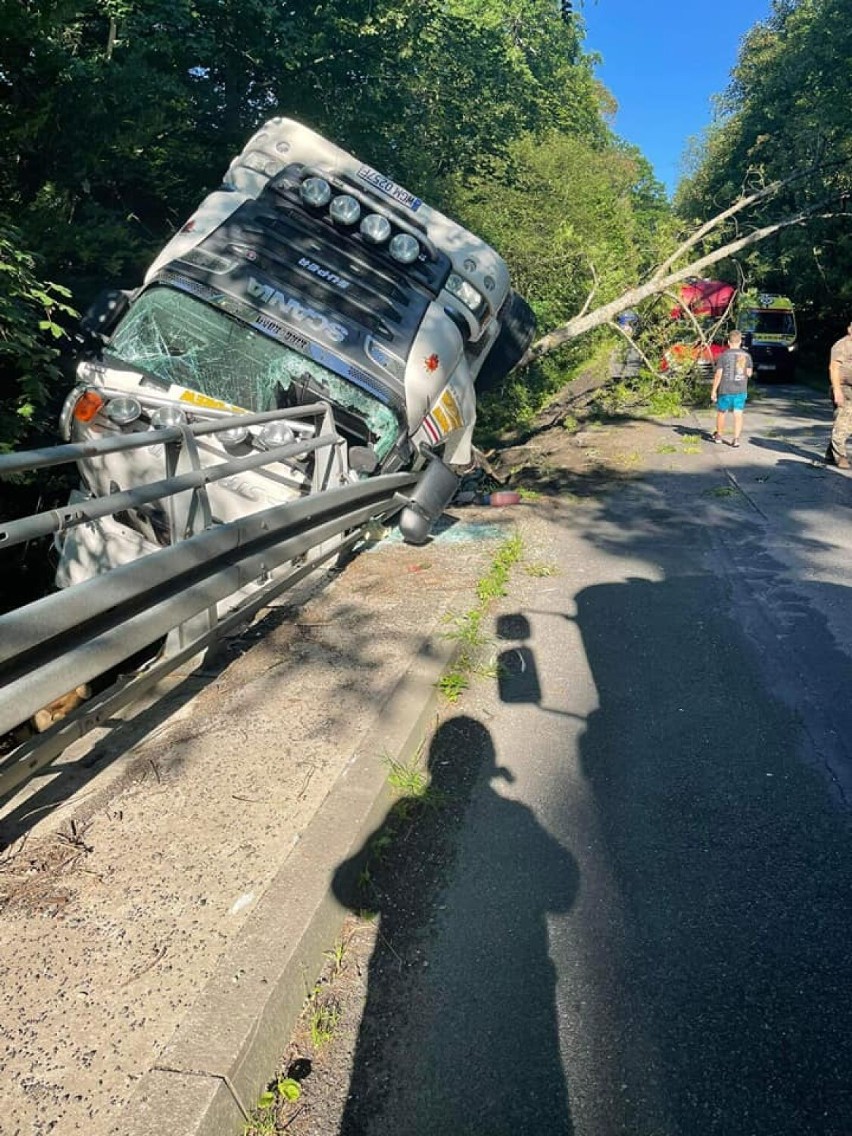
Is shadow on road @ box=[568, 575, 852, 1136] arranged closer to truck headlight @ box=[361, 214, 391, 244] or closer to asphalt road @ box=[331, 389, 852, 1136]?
asphalt road @ box=[331, 389, 852, 1136]

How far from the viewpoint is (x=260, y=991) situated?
2184mm

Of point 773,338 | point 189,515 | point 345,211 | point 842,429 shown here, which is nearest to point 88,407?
point 189,515

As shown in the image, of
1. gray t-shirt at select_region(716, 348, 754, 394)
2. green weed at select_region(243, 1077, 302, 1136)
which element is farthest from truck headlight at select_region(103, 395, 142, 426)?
gray t-shirt at select_region(716, 348, 754, 394)

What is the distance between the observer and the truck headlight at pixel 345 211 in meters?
7.34

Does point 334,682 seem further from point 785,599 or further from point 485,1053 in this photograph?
point 785,599

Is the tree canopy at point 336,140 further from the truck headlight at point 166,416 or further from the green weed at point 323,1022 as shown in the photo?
the green weed at point 323,1022

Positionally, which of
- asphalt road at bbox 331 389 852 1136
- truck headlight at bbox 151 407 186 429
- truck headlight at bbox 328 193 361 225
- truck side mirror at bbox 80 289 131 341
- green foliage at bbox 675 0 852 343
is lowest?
asphalt road at bbox 331 389 852 1136

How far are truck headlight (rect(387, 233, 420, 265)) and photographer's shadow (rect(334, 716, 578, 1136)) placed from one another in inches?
216

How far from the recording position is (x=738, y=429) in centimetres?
1248

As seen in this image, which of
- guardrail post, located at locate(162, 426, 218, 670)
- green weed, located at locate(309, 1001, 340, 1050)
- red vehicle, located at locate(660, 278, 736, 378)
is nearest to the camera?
green weed, located at locate(309, 1001, 340, 1050)

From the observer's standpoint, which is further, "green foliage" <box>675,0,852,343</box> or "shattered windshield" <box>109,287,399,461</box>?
"green foliage" <box>675,0,852,343</box>

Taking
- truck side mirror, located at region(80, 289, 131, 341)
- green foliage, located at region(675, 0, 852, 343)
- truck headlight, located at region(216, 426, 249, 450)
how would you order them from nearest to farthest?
truck headlight, located at region(216, 426, 249, 450)
truck side mirror, located at region(80, 289, 131, 341)
green foliage, located at region(675, 0, 852, 343)

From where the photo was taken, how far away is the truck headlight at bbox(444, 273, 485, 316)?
306 inches

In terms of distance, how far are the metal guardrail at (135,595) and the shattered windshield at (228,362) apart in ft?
3.93
